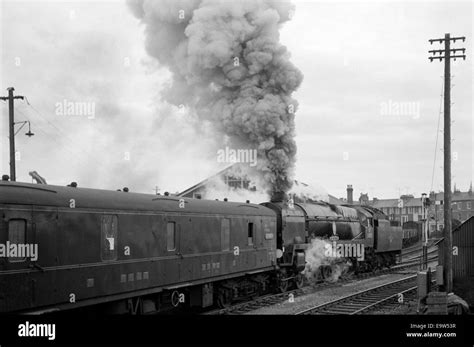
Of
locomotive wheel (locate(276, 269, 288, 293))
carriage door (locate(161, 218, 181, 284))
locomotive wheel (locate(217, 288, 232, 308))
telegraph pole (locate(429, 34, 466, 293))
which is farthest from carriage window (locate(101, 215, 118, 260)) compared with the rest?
telegraph pole (locate(429, 34, 466, 293))

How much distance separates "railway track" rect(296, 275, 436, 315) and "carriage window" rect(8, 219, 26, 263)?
8781 millimetres

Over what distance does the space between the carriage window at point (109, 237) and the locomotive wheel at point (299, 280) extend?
11200mm

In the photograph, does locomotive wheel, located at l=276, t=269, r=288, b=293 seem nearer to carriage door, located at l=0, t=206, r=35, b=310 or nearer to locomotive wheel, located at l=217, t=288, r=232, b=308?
locomotive wheel, located at l=217, t=288, r=232, b=308

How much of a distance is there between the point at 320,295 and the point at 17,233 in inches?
520

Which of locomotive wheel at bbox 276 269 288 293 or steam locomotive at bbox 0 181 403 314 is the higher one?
steam locomotive at bbox 0 181 403 314

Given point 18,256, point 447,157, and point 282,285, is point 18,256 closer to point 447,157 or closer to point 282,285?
point 282,285

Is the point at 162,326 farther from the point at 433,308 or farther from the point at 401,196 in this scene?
the point at 401,196

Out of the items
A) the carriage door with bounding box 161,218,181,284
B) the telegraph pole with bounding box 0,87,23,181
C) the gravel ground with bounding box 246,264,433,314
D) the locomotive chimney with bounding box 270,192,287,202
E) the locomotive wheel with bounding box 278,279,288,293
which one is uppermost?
the telegraph pole with bounding box 0,87,23,181

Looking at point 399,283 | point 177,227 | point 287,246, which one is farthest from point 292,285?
point 177,227

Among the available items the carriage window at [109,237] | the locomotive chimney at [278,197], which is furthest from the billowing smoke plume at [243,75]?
the carriage window at [109,237]

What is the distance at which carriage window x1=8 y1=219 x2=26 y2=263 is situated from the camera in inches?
372

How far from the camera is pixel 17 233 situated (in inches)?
378

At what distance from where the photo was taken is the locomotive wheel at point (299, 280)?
71.3 ft

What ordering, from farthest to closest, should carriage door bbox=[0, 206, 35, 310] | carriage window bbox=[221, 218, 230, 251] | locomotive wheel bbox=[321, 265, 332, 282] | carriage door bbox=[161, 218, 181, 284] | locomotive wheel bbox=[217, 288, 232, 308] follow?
locomotive wheel bbox=[321, 265, 332, 282] < locomotive wheel bbox=[217, 288, 232, 308] < carriage window bbox=[221, 218, 230, 251] < carriage door bbox=[161, 218, 181, 284] < carriage door bbox=[0, 206, 35, 310]
